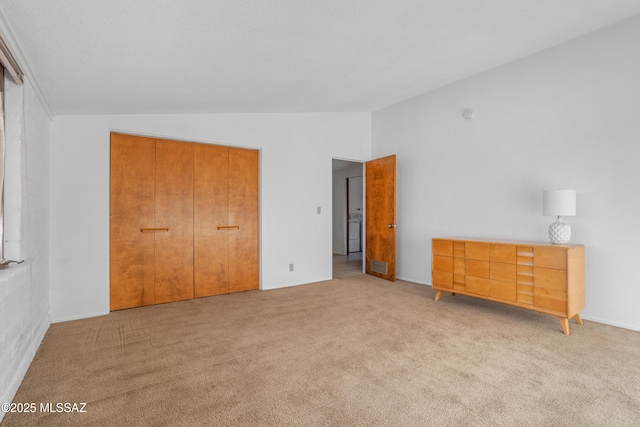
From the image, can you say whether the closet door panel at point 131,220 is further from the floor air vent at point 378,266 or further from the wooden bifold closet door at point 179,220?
the floor air vent at point 378,266

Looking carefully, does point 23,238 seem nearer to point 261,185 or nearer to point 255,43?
point 255,43

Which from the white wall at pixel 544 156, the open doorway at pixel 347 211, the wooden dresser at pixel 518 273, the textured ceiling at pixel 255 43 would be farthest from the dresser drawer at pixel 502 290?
the open doorway at pixel 347 211

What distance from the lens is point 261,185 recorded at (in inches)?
176

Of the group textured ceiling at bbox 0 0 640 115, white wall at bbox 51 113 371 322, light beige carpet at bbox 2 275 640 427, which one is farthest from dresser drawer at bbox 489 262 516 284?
white wall at bbox 51 113 371 322

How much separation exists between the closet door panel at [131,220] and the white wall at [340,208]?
5308 millimetres

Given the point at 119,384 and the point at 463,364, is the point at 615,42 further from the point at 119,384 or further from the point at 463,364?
the point at 119,384

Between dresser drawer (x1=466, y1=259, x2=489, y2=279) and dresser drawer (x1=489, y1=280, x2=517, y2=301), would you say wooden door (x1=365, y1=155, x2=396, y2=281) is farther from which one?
dresser drawer (x1=489, y1=280, x2=517, y2=301)

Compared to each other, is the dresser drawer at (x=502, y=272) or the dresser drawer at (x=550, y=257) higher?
the dresser drawer at (x=550, y=257)

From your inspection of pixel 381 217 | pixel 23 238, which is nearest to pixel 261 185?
pixel 381 217

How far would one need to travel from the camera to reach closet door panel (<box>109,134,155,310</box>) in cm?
349

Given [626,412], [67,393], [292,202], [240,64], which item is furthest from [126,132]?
[626,412]

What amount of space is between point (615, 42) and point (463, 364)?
3.35 meters

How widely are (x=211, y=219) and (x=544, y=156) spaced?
4035 millimetres

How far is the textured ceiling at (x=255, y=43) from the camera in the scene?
183cm
